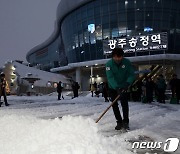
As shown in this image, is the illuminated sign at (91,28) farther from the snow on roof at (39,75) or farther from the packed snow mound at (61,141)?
the packed snow mound at (61,141)

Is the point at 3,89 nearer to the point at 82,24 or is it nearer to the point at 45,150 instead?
the point at 45,150

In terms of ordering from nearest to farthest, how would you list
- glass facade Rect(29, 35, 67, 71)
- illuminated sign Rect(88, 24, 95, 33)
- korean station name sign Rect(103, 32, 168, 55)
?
korean station name sign Rect(103, 32, 168, 55)
illuminated sign Rect(88, 24, 95, 33)
glass facade Rect(29, 35, 67, 71)

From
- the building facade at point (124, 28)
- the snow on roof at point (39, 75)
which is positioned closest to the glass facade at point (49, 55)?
the snow on roof at point (39, 75)

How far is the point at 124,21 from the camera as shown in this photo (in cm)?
4228

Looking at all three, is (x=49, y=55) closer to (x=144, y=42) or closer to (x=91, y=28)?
(x=91, y=28)

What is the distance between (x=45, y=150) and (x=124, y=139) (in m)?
1.34

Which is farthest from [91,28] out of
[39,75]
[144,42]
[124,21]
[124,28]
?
[39,75]

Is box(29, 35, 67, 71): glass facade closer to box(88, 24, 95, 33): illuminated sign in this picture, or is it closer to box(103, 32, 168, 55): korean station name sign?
box(88, 24, 95, 33): illuminated sign

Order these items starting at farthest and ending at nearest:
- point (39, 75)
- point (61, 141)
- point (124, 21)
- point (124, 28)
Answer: point (39, 75) → point (124, 21) → point (124, 28) → point (61, 141)

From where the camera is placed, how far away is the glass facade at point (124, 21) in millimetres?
41594

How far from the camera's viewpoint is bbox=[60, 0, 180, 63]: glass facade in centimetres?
4159

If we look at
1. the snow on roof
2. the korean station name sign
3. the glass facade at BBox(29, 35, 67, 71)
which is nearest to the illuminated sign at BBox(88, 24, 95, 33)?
the korean station name sign

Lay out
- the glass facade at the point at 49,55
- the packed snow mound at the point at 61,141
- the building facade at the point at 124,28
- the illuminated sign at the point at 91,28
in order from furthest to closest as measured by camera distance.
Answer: the glass facade at the point at 49,55, the illuminated sign at the point at 91,28, the building facade at the point at 124,28, the packed snow mound at the point at 61,141

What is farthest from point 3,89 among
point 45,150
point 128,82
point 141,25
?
point 141,25
